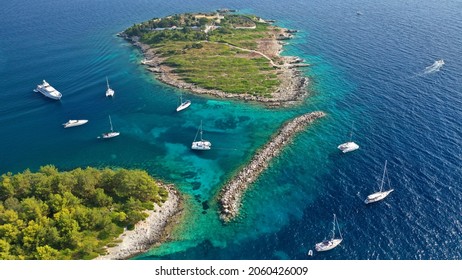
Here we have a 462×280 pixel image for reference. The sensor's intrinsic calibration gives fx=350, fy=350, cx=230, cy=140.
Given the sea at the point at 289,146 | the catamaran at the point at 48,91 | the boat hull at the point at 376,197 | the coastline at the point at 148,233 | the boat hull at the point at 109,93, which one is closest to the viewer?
the coastline at the point at 148,233

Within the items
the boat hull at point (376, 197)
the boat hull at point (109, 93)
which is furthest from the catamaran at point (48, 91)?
the boat hull at point (376, 197)

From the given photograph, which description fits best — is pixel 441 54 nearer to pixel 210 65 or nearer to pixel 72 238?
pixel 210 65

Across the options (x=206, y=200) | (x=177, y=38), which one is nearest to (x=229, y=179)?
(x=206, y=200)

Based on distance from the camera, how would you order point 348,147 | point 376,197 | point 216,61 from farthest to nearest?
point 216,61, point 348,147, point 376,197

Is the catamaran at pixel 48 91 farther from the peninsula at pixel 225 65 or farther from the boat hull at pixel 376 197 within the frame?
the boat hull at pixel 376 197

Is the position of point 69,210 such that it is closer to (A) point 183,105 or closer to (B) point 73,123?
(B) point 73,123

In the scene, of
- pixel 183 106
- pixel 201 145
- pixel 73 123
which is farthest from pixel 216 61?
pixel 73 123

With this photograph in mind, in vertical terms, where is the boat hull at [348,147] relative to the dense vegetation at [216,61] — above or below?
below
